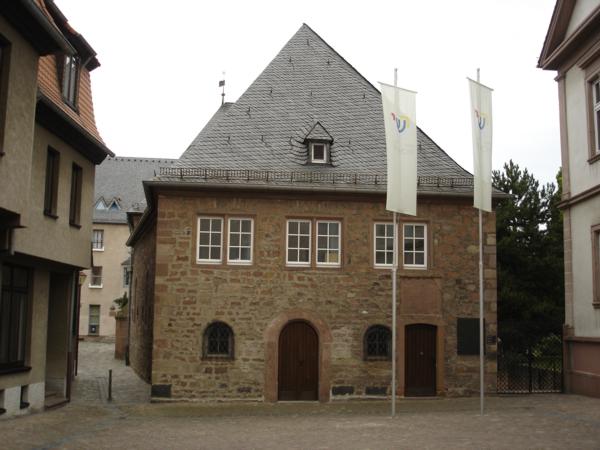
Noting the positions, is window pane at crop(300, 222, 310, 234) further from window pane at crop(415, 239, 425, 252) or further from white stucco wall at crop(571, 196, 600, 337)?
white stucco wall at crop(571, 196, 600, 337)

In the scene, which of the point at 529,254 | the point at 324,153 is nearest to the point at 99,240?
the point at 529,254

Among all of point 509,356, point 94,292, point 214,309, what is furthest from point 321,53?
point 94,292

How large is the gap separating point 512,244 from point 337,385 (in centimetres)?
1456

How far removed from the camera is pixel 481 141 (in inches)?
629

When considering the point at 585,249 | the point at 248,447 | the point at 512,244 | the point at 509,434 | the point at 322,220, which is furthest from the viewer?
the point at 512,244

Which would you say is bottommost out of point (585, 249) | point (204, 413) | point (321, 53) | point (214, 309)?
point (204, 413)

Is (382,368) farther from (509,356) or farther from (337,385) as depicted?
(509,356)

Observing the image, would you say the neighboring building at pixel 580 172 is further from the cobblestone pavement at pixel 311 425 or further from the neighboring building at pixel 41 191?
the neighboring building at pixel 41 191

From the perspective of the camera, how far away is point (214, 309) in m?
18.7

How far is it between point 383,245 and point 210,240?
14.3 ft

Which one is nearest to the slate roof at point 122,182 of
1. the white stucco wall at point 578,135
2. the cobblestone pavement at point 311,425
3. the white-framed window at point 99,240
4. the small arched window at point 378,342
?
the white-framed window at point 99,240

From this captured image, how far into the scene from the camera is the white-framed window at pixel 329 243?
19.2m

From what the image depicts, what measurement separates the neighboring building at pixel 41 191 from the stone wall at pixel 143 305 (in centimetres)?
429

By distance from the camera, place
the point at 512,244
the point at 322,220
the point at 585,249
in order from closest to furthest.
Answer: the point at 585,249
the point at 322,220
the point at 512,244
